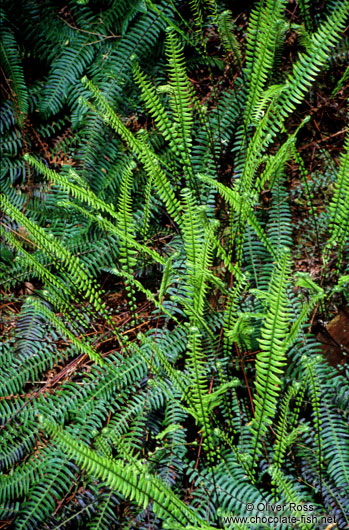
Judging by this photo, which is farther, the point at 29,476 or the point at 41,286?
the point at 41,286

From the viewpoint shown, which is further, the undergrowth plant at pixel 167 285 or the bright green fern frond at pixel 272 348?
the undergrowth plant at pixel 167 285

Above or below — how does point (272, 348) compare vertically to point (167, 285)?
above

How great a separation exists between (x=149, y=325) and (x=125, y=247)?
524mm

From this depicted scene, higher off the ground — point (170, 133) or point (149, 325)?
point (170, 133)

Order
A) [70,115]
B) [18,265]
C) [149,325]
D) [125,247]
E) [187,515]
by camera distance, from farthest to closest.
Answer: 1. [70,115]
2. [18,265]
3. [149,325]
4. [125,247]
5. [187,515]

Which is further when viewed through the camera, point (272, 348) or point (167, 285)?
point (167, 285)

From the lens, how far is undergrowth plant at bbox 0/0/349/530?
1919 mm

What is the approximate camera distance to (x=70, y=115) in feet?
10.1

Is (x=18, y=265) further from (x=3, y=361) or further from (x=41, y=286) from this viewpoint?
(x=3, y=361)

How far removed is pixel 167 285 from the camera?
2.07m

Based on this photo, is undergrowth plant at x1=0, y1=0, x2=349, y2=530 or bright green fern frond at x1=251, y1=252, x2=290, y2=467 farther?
undergrowth plant at x1=0, y1=0, x2=349, y2=530

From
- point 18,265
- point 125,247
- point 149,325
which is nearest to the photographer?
point 125,247

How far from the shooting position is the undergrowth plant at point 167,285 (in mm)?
1919

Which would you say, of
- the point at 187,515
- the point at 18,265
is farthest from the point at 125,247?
the point at 187,515
